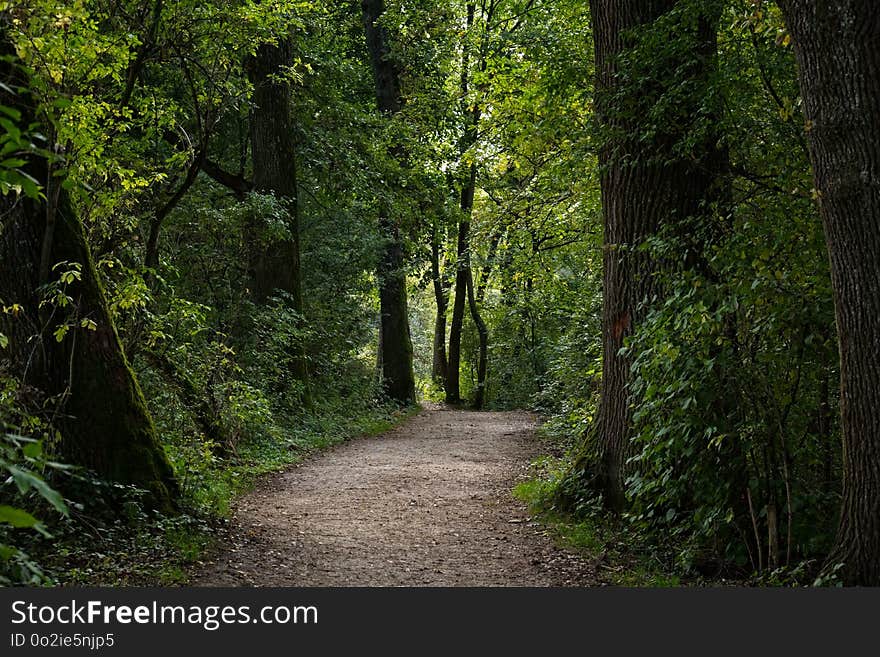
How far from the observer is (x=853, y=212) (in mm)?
4645

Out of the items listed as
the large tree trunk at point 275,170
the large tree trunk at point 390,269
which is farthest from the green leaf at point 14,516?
the large tree trunk at point 390,269

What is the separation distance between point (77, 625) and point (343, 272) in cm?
1520

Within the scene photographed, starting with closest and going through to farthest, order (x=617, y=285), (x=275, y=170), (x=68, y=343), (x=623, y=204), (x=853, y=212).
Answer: (x=853, y=212) < (x=68, y=343) < (x=623, y=204) < (x=617, y=285) < (x=275, y=170)

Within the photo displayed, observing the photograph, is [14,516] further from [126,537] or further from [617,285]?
[617,285]

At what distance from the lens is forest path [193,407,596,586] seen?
22.2 ft

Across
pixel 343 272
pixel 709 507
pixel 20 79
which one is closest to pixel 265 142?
pixel 343 272

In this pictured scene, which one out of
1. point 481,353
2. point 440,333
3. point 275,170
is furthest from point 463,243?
point 275,170

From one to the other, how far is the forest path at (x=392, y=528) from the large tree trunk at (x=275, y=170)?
133 inches

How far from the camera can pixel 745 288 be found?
5.39 m

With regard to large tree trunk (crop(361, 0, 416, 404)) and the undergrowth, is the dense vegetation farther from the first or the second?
large tree trunk (crop(361, 0, 416, 404))

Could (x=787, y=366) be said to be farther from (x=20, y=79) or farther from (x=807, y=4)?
(x=20, y=79)

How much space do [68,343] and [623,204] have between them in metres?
5.16

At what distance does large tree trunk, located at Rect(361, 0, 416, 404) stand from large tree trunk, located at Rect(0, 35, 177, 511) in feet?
44.0

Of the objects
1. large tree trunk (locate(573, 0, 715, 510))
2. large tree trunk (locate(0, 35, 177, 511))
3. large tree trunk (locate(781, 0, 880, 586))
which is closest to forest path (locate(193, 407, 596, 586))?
large tree trunk (locate(573, 0, 715, 510))
